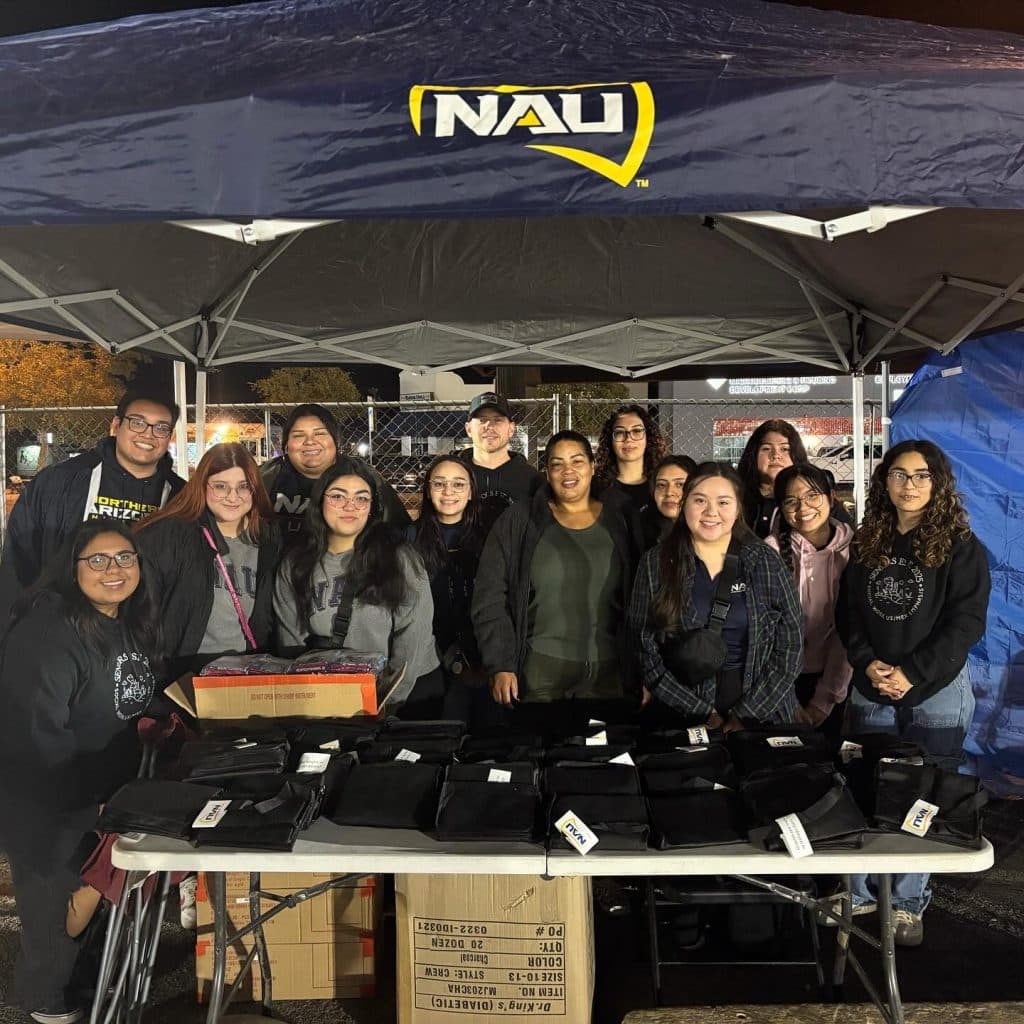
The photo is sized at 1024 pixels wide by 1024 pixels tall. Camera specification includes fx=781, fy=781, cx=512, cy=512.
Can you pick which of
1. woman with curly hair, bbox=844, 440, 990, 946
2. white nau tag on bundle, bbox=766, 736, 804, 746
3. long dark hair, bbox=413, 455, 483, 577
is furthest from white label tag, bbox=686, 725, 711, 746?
long dark hair, bbox=413, 455, 483, 577

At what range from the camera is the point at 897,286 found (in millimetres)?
4086

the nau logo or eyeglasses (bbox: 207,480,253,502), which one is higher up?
the nau logo

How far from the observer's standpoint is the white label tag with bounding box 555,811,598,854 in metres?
1.71

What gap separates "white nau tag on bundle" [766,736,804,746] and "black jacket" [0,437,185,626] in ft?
8.35

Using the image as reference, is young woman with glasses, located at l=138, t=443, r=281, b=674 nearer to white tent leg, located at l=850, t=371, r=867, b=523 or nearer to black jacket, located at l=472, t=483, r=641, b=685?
black jacket, located at l=472, t=483, r=641, b=685

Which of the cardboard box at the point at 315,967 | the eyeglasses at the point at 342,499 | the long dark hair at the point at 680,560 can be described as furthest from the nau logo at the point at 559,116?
the cardboard box at the point at 315,967

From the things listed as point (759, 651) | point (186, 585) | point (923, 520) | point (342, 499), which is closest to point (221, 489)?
point (186, 585)

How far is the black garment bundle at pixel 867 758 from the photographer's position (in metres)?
1.91

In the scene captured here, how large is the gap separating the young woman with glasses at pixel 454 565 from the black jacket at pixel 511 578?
25cm

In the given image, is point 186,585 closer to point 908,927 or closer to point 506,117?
point 506,117

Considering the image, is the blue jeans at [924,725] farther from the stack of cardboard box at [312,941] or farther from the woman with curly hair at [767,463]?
the stack of cardboard box at [312,941]

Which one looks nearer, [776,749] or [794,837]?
[794,837]

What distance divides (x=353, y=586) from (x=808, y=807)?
62.4 inches

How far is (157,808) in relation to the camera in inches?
72.2
